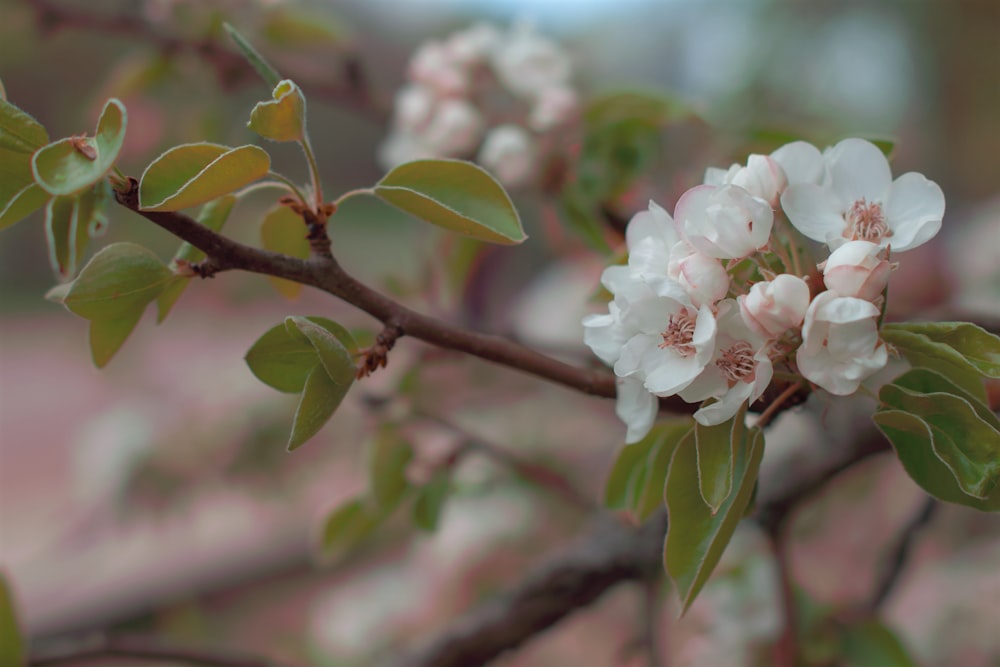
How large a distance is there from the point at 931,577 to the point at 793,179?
677 millimetres

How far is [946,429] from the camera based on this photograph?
0.24 m

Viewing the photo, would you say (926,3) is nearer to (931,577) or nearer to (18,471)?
(931,577)

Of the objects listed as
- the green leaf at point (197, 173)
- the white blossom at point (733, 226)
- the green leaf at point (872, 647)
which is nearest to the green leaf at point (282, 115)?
the green leaf at point (197, 173)

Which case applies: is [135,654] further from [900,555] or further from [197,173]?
[900,555]

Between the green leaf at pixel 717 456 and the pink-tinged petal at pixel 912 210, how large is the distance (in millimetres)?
71

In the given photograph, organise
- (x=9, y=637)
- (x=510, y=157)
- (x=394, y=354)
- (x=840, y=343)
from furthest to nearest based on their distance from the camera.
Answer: (x=394, y=354), (x=510, y=157), (x=9, y=637), (x=840, y=343)

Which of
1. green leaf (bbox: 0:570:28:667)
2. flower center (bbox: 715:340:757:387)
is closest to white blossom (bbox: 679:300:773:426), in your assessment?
flower center (bbox: 715:340:757:387)

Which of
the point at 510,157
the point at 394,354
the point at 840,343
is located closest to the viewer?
the point at 840,343

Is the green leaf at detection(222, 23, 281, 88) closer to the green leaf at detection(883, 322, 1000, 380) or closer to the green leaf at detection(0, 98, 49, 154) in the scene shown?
the green leaf at detection(0, 98, 49, 154)

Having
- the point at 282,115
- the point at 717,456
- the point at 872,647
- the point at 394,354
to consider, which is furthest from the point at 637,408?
the point at 394,354

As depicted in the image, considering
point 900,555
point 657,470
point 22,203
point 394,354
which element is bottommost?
point 394,354

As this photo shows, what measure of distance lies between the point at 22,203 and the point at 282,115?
0.08 m

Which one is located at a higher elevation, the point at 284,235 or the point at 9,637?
the point at 284,235

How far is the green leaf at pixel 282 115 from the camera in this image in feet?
0.73
